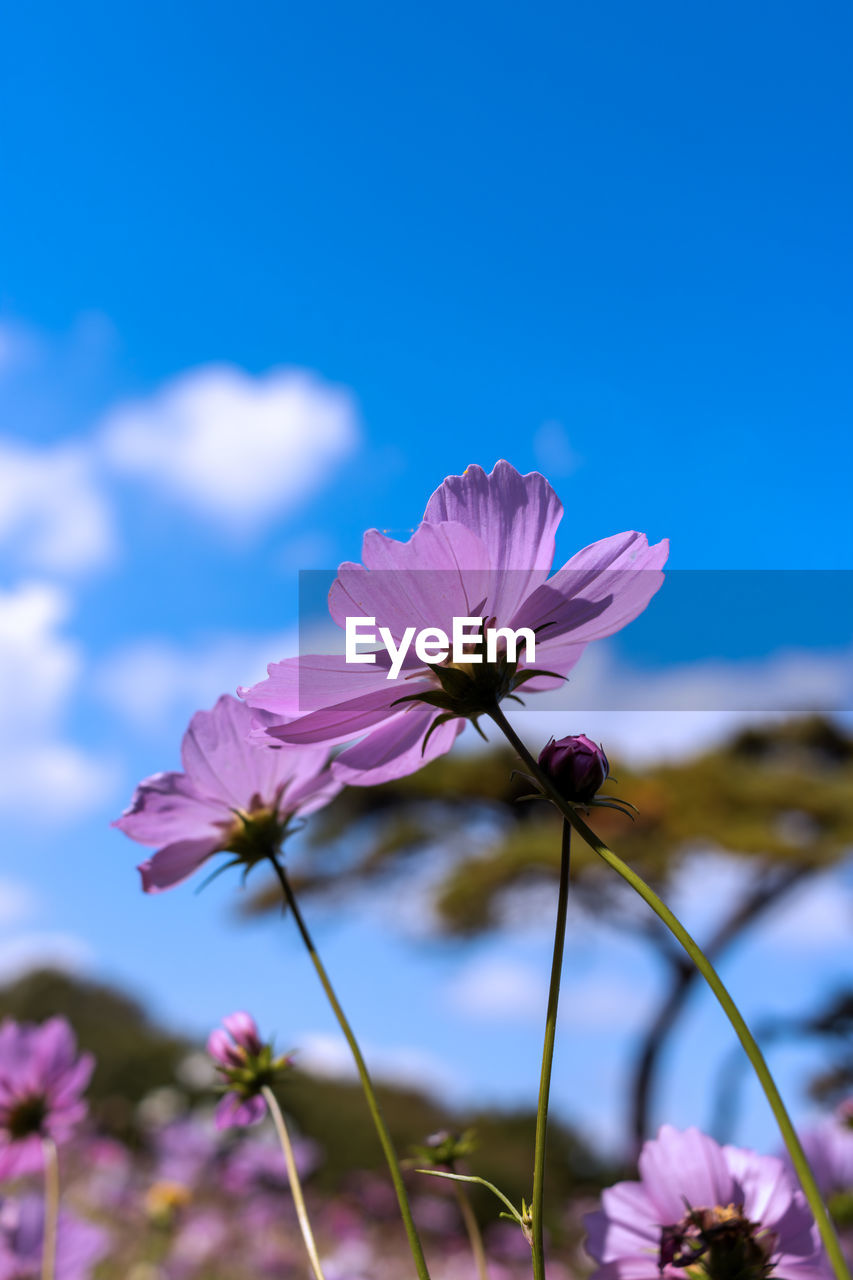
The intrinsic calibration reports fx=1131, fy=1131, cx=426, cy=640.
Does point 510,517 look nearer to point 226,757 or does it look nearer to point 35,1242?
point 226,757

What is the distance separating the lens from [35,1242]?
113cm

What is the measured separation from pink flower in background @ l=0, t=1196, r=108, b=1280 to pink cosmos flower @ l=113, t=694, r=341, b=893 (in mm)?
665

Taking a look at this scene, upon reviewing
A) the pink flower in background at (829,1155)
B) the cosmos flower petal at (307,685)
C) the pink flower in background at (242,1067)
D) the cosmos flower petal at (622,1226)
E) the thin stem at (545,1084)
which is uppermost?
the cosmos flower petal at (307,685)

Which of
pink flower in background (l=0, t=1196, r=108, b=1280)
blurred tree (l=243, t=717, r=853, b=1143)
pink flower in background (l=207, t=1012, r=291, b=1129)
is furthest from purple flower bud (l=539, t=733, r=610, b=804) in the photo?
blurred tree (l=243, t=717, r=853, b=1143)

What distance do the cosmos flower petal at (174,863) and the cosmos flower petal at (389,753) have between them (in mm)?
147

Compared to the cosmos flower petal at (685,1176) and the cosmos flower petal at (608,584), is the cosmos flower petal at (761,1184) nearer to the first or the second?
the cosmos flower petal at (685,1176)

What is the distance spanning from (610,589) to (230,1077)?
0.41 metres

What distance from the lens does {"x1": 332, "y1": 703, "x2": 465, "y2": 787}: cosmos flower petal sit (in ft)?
1.67

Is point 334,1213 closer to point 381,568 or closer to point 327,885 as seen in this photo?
point 381,568

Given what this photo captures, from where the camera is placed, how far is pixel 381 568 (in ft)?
1.47

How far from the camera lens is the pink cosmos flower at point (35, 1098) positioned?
38.7 inches

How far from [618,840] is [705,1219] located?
25.1ft

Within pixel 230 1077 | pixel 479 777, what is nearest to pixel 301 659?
pixel 230 1077

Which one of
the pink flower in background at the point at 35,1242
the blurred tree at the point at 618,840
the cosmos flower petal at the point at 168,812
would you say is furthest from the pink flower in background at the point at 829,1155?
the blurred tree at the point at 618,840
